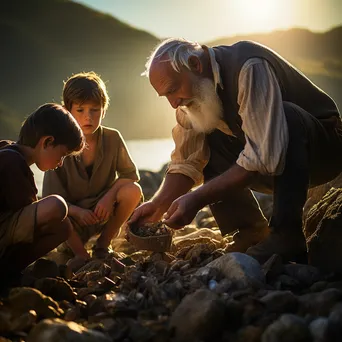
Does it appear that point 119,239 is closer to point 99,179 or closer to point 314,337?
point 99,179

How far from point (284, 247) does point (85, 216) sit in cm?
188

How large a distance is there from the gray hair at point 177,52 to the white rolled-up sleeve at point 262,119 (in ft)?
1.34

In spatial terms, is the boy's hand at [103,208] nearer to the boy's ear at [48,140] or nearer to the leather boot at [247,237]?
the leather boot at [247,237]

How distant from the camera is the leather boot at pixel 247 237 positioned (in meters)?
3.76

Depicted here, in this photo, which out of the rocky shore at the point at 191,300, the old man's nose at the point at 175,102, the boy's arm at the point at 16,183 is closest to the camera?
the rocky shore at the point at 191,300

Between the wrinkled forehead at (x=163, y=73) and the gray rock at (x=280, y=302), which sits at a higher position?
the wrinkled forehead at (x=163, y=73)

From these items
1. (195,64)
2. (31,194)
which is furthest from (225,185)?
(31,194)

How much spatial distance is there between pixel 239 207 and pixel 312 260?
37.5 inches

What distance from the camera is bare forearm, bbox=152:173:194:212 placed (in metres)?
3.88

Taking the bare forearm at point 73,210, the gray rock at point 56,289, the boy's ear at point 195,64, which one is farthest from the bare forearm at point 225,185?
the bare forearm at point 73,210

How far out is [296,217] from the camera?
3.11 metres

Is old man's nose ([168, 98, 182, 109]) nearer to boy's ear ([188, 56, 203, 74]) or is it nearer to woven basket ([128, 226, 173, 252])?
boy's ear ([188, 56, 203, 74])

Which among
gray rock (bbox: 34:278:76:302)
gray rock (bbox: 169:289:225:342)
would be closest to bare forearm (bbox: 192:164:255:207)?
gray rock (bbox: 34:278:76:302)

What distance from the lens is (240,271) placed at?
2.66 m
